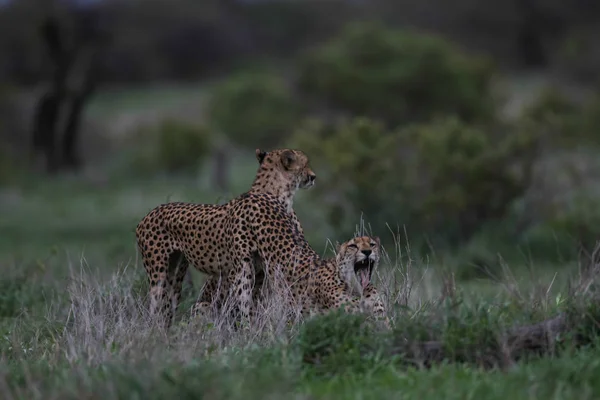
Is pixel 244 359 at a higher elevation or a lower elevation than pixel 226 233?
lower

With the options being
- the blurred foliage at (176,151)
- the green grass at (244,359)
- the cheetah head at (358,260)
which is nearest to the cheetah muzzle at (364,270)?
the cheetah head at (358,260)

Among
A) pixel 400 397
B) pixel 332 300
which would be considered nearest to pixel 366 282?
pixel 332 300

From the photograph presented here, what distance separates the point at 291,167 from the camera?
25.8 feet

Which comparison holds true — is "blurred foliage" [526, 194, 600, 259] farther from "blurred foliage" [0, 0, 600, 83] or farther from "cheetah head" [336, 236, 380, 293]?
"blurred foliage" [0, 0, 600, 83]

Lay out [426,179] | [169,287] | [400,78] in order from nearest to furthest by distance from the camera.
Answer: [169,287]
[426,179]
[400,78]

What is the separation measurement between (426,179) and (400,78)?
48.4ft

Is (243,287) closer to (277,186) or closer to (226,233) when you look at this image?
(226,233)

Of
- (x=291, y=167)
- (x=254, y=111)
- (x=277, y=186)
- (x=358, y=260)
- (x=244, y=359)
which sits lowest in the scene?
(x=254, y=111)

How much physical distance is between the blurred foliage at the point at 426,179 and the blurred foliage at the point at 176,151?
1287 cm

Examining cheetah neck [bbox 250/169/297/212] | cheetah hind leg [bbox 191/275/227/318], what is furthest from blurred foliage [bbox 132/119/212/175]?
cheetah neck [bbox 250/169/297/212]

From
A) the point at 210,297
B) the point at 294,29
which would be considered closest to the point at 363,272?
the point at 210,297

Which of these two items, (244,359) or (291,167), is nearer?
(244,359)

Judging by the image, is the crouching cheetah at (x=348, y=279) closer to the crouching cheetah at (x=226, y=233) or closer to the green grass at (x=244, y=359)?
the green grass at (x=244, y=359)

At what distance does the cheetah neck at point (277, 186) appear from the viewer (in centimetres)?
788
